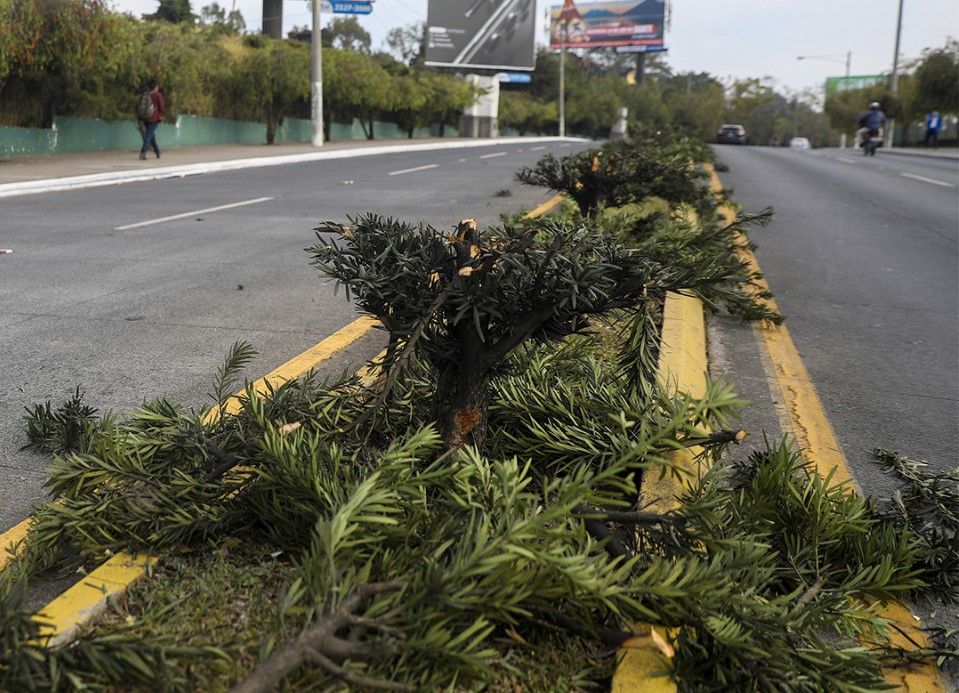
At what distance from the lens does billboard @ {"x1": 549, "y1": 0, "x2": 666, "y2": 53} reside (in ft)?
335

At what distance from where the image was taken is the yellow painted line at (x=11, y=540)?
2650mm

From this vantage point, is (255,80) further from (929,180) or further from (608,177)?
(608,177)

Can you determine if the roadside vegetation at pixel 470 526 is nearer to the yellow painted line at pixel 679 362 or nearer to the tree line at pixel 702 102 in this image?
the yellow painted line at pixel 679 362

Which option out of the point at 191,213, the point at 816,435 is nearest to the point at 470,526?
the point at 816,435

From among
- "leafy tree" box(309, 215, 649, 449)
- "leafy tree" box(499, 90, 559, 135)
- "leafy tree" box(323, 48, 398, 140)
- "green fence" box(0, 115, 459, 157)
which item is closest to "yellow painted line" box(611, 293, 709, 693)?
"leafy tree" box(309, 215, 649, 449)

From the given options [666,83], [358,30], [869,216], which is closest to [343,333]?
[869,216]

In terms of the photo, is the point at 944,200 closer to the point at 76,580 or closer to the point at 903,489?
the point at 903,489

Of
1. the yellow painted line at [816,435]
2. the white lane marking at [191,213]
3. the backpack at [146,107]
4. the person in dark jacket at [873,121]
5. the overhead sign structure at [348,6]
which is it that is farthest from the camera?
the person in dark jacket at [873,121]

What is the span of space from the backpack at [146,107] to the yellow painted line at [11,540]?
21.8m

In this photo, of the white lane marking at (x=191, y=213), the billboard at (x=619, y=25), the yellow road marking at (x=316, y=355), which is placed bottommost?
the yellow road marking at (x=316, y=355)

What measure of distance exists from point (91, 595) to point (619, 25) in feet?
355

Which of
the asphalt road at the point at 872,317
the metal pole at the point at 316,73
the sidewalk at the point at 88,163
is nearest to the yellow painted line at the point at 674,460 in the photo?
the asphalt road at the point at 872,317

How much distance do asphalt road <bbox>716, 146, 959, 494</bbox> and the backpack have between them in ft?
47.7

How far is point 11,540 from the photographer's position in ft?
9.39
